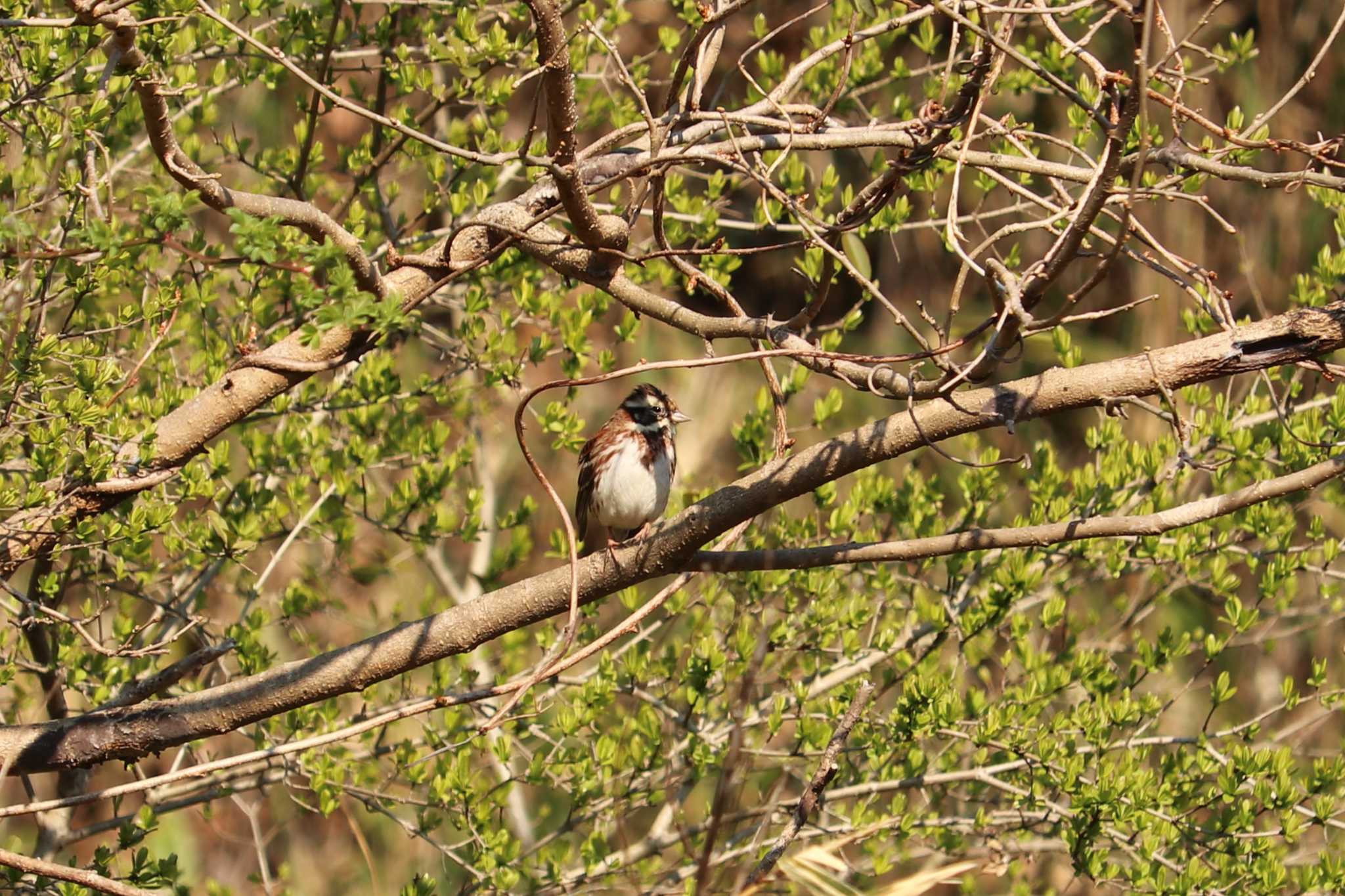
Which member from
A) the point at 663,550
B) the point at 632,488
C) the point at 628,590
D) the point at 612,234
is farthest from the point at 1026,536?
the point at 632,488

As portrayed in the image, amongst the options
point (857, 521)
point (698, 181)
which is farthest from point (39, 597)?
point (698, 181)

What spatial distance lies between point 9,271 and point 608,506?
2.25 m

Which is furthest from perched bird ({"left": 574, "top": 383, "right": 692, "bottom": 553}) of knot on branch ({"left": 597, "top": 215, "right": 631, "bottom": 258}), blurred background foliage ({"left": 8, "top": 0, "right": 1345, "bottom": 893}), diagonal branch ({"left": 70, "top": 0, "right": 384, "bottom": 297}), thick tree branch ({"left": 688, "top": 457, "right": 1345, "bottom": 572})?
diagonal branch ({"left": 70, "top": 0, "right": 384, "bottom": 297})

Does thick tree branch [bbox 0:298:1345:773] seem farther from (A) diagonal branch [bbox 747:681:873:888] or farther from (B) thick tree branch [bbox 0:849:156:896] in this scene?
(A) diagonal branch [bbox 747:681:873:888]

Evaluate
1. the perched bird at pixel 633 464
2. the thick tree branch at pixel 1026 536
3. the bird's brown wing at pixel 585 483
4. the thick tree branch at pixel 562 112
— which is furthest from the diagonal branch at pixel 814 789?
the bird's brown wing at pixel 585 483

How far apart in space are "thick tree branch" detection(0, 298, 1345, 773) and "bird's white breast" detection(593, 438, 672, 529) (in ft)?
6.13

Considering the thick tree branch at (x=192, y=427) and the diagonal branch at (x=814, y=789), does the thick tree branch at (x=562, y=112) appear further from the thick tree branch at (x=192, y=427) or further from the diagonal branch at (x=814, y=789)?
the diagonal branch at (x=814, y=789)

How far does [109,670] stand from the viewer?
3.92 meters

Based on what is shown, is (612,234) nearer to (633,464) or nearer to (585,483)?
(633,464)

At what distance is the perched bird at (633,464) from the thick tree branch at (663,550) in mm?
1884

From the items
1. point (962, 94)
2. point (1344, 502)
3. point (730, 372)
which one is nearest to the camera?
point (962, 94)

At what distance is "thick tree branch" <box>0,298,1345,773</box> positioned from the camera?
2.46 m

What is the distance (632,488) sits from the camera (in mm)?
4891

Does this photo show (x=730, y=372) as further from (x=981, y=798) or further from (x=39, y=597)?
(x=39, y=597)
